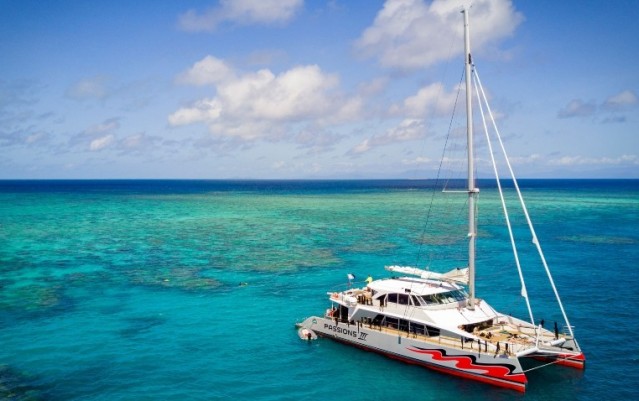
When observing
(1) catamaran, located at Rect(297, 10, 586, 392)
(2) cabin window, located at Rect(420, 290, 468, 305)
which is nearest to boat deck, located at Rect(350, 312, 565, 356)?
(1) catamaran, located at Rect(297, 10, 586, 392)

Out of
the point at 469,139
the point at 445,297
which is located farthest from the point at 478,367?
the point at 469,139

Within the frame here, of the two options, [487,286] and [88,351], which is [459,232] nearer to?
[487,286]

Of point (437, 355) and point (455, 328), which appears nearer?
point (437, 355)

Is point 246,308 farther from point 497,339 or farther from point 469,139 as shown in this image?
point 469,139

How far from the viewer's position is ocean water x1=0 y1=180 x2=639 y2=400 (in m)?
28.0

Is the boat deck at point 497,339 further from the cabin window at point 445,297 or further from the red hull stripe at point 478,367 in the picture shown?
the cabin window at point 445,297

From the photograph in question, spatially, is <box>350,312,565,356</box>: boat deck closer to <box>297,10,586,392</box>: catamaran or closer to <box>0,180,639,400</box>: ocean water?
<box>297,10,586,392</box>: catamaran

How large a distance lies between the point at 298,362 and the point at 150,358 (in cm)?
948

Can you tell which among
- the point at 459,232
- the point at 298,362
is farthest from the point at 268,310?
the point at 459,232

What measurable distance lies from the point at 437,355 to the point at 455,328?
6.75 ft

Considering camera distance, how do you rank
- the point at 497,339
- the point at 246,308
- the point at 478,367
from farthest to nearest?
the point at 246,308, the point at 497,339, the point at 478,367

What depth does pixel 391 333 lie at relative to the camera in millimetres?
32094

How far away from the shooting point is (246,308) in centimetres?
4188

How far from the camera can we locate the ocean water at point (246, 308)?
91.8 ft
